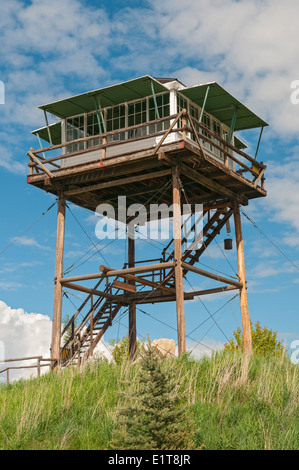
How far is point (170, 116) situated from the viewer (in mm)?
21438

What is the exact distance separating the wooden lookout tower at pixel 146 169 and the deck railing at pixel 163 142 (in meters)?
0.05

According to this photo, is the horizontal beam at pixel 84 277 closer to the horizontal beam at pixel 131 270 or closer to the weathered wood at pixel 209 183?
the horizontal beam at pixel 131 270

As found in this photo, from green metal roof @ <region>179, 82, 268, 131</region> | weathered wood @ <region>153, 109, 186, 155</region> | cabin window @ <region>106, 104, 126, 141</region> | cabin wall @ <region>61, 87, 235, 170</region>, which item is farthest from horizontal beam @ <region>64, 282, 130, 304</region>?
green metal roof @ <region>179, 82, 268, 131</region>

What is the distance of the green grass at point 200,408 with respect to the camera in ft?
38.4

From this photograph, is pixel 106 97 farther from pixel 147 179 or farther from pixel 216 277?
pixel 216 277

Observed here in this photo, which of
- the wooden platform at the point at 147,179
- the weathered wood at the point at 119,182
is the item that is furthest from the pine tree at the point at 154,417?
the weathered wood at the point at 119,182

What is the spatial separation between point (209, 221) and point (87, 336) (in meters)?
7.37

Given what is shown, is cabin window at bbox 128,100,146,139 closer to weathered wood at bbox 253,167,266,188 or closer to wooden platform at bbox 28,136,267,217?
wooden platform at bbox 28,136,267,217

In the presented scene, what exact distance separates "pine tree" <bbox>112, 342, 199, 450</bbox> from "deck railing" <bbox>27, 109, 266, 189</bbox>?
11.6m

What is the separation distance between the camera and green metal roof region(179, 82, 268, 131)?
23.3 m

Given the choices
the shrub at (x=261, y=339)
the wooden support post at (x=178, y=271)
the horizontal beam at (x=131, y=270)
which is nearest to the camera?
the wooden support post at (x=178, y=271)
